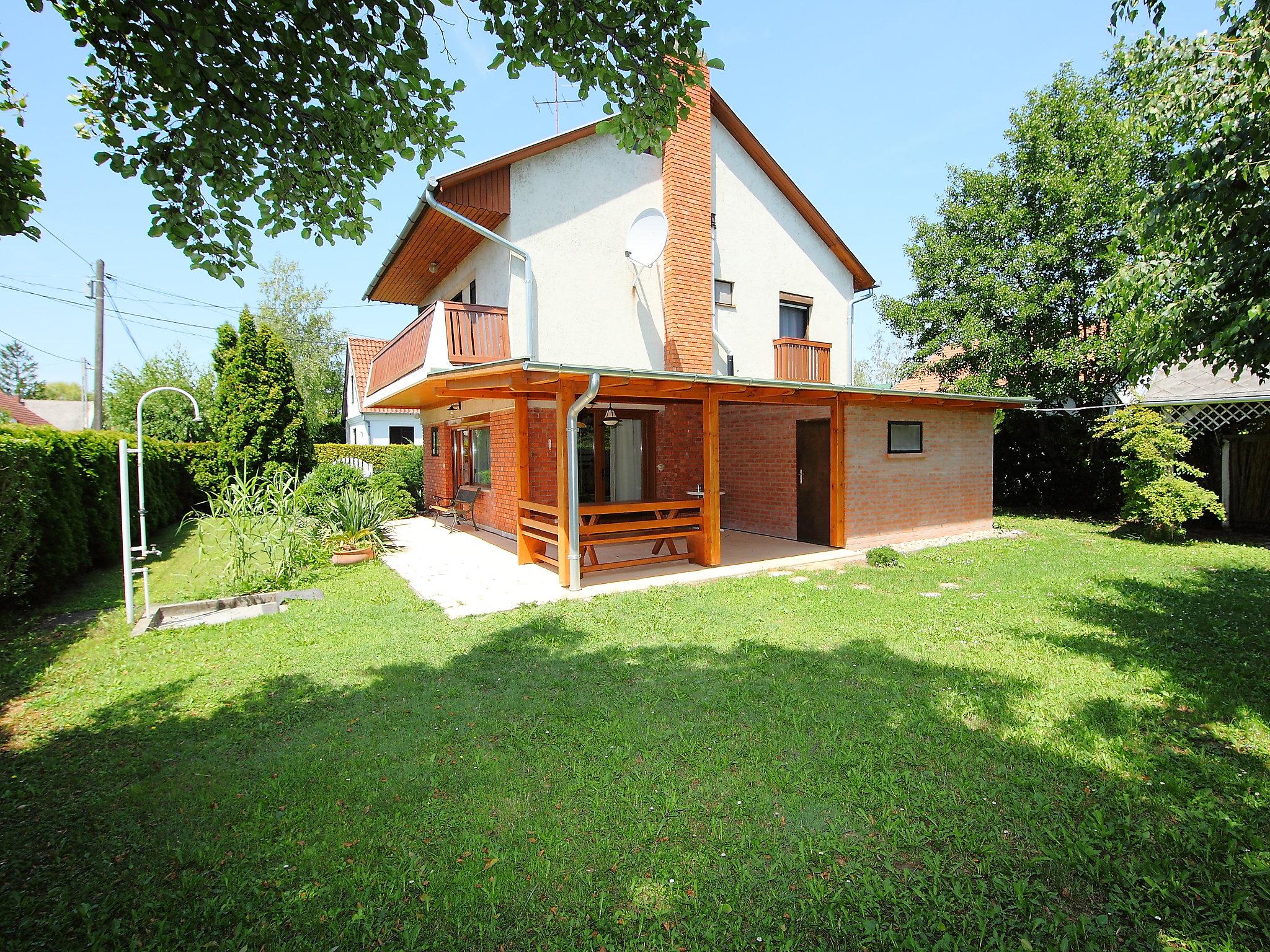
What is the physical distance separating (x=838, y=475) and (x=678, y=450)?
3200 millimetres

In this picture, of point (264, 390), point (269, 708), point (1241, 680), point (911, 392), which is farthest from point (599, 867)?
point (264, 390)

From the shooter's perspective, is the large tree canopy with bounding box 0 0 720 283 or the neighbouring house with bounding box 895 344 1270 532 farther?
the neighbouring house with bounding box 895 344 1270 532

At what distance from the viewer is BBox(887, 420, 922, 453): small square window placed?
450 inches

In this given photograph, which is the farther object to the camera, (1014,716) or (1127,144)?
(1127,144)

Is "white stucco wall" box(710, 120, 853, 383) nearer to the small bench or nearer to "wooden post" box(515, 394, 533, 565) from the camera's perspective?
"wooden post" box(515, 394, 533, 565)

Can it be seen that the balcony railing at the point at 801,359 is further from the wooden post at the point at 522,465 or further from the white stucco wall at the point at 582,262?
the wooden post at the point at 522,465

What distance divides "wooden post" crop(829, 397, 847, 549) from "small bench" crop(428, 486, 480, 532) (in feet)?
23.2

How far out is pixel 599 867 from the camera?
8.79 feet

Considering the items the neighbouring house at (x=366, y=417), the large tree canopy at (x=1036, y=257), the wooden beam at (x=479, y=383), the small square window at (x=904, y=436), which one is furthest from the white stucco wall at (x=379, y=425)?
the large tree canopy at (x=1036, y=257)

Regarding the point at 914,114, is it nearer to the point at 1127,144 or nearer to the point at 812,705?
the point at 1127,144

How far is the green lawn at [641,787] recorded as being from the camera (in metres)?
2.40

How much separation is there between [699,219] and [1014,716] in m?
10.8

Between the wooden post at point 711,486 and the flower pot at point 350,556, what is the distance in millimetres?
5559

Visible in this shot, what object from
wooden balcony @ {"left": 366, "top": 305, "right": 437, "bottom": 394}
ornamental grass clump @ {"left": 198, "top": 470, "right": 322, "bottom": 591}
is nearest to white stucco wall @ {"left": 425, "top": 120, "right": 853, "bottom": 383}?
wooden balcony @ {"left": 366, "top": 305, "right": 437, "bottom": 394}
